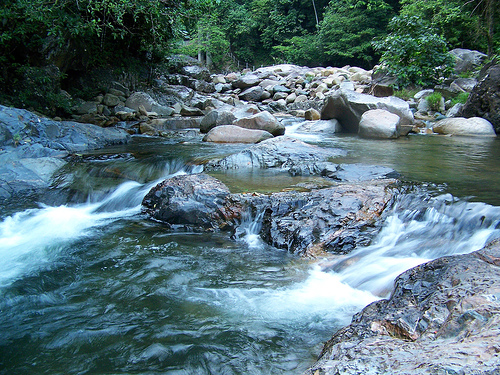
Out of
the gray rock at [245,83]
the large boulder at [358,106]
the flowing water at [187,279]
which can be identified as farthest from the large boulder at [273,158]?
the gray rock at [245,83]

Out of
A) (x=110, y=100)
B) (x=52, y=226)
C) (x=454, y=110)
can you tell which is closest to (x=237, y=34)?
(x=110, y=100)

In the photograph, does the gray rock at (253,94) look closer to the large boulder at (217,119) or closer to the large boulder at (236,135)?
the large boulder at (217,119)

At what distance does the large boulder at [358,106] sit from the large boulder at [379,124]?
1.31 feet

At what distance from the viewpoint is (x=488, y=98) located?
9531mm

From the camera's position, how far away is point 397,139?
8812mm

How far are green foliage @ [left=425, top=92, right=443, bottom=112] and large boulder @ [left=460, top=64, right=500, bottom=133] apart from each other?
2113 millimetres

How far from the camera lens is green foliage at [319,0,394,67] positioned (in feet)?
81.9

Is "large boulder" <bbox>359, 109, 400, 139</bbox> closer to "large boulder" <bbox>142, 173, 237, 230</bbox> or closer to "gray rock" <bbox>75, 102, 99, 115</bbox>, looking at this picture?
"large boulder" <bbox>142, 173, 237, 230</bbox>

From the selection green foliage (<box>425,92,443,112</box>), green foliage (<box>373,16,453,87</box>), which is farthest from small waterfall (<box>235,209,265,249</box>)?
green foliage (<box>373,16,453,87</box>)

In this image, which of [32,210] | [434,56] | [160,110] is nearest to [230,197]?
[32,210]

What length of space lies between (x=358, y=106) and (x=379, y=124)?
1.04 metres

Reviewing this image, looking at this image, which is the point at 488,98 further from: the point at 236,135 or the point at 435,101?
the point at 236,135

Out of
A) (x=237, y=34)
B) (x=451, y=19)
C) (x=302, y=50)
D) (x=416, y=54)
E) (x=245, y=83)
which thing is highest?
(x=237, y=34)

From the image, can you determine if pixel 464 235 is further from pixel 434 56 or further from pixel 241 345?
pixel 434 56
